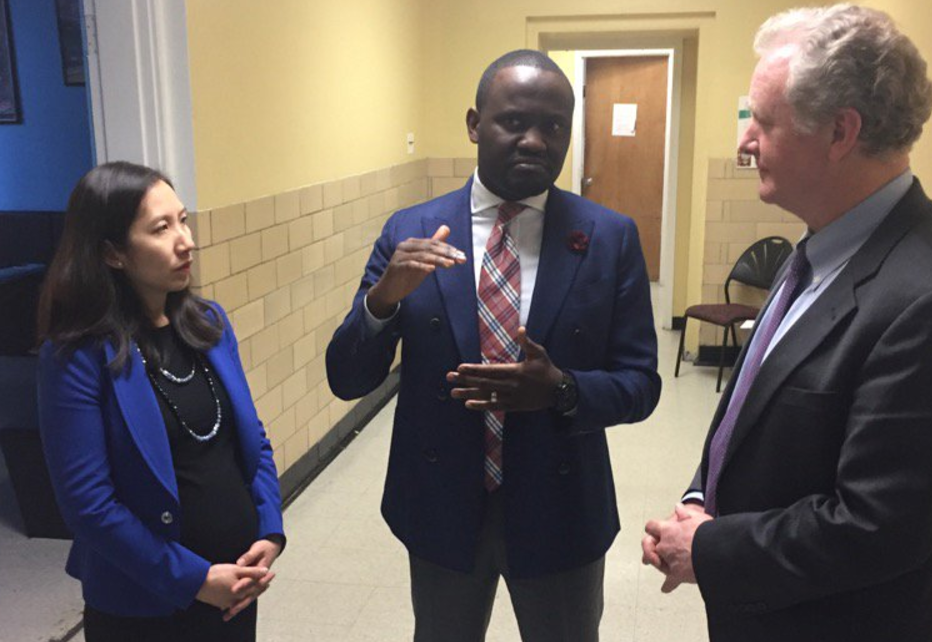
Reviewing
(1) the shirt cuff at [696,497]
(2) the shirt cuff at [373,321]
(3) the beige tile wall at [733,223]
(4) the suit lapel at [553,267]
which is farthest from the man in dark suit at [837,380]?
(3) the beige tile wall at [733,223]

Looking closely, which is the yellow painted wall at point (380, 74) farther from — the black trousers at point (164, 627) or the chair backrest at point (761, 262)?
the black trousers at point (164, 627)

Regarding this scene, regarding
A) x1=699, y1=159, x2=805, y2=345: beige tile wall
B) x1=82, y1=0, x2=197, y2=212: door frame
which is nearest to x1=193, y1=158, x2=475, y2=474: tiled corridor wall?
x1=82, y1=0, x2=197, y2=212: door frame

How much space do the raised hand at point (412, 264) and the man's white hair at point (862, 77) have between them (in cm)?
59

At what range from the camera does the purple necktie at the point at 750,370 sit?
130 centimetres

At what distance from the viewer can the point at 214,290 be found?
291 cm

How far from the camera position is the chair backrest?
208 inches

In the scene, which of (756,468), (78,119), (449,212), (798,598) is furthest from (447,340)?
(78,119)

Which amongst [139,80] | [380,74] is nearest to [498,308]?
[139,80]

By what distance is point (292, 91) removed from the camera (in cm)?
349

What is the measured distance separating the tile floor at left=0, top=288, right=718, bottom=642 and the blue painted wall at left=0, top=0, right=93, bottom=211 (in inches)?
76.7

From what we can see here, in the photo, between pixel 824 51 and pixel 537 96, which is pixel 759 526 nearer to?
pixel 824 51

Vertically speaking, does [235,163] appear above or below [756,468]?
above

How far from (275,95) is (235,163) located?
445 mm

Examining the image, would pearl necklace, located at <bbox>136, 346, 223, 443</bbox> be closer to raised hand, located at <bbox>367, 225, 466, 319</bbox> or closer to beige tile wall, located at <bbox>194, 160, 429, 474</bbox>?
raised hand, located at <bbox>367, 225, 466, 319</bbox>
